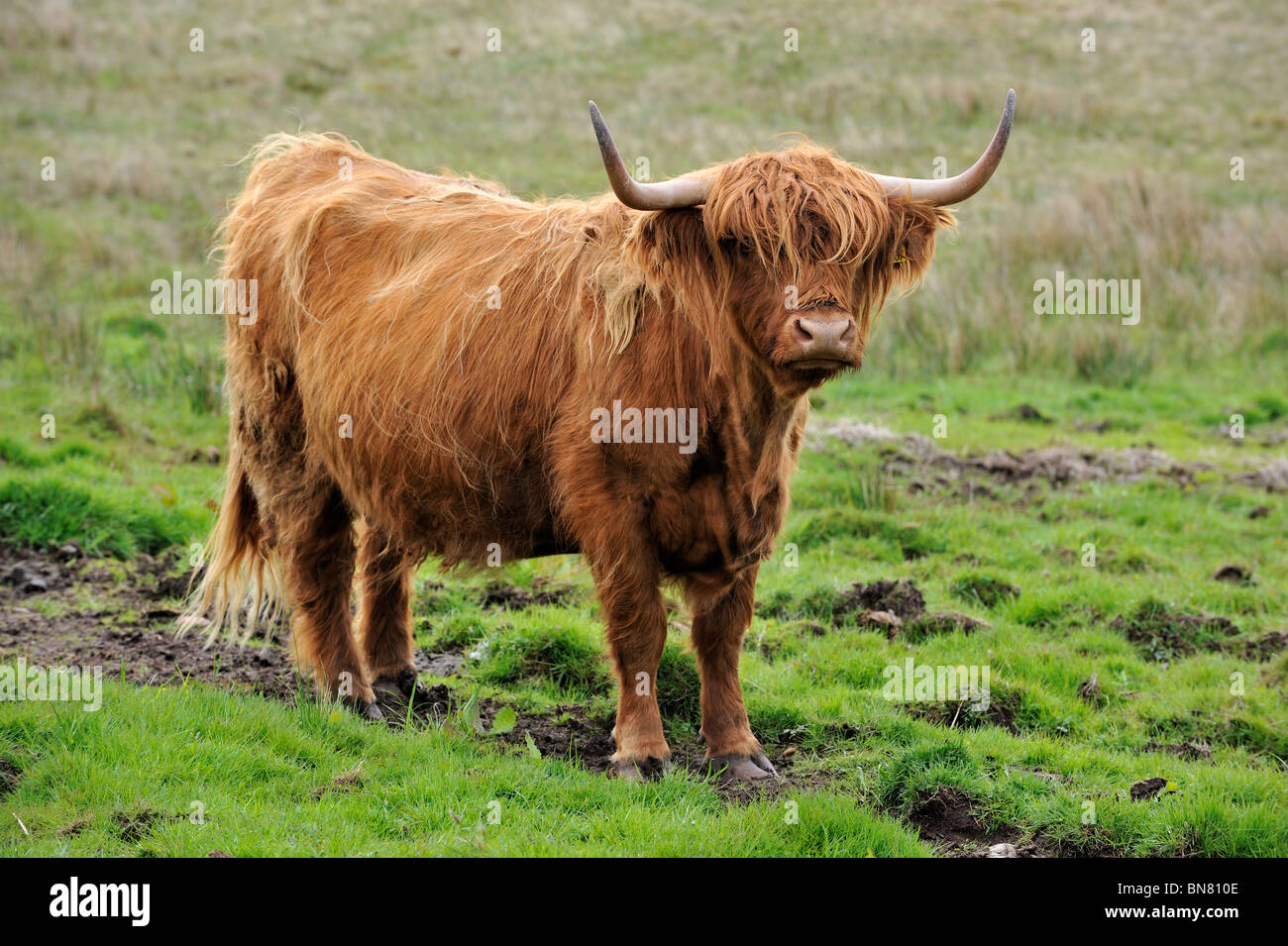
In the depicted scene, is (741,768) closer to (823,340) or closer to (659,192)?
(823,340)

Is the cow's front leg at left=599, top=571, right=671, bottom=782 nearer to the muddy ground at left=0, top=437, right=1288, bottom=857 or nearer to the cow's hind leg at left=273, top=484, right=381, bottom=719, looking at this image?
the muddy ground at left=0, top=437, right=1288, bottom=857

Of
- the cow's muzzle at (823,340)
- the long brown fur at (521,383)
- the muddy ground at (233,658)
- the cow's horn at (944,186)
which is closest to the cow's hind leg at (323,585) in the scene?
the long brown fur at (521,383)

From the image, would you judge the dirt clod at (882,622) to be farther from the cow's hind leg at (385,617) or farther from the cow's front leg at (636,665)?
the cow's hind leg at (385,617)

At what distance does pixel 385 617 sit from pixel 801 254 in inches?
87.9

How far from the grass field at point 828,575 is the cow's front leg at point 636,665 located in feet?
0.45

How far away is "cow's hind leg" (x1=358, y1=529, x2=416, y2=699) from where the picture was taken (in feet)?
14.9

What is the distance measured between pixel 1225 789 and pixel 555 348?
93.3 inches

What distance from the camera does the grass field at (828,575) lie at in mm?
3406

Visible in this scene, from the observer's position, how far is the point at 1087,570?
569 centimetres

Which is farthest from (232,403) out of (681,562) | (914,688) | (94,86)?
(94,86)

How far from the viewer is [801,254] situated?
3.21 meters

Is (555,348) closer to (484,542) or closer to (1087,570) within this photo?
(484,542)

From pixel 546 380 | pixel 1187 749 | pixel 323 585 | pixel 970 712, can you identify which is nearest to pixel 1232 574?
pixel 1187 749

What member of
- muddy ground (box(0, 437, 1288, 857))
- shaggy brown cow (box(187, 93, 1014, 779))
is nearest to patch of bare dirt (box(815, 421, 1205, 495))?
muddy ground (box(0, 437, 1288, 857))
